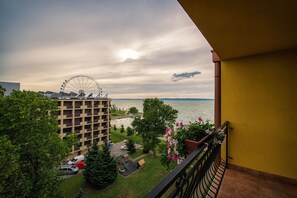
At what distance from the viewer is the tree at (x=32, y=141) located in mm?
5066

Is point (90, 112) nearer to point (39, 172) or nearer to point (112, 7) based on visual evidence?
point (39, 172)

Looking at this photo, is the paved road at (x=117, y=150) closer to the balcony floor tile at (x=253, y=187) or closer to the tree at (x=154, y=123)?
the tree at (x=154, y=123)

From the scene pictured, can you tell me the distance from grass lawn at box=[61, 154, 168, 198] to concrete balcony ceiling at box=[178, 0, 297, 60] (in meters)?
8.24

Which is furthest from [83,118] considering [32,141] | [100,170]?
[32,141]

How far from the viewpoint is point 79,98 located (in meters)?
15.8

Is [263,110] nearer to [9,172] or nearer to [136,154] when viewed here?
[9,172]

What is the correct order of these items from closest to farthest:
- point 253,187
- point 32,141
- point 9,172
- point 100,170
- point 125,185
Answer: point 253,187
point 9,172
point 32,141
point 100,170
point 125,185

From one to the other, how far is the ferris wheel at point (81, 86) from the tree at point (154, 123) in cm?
852

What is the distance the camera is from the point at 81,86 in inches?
709

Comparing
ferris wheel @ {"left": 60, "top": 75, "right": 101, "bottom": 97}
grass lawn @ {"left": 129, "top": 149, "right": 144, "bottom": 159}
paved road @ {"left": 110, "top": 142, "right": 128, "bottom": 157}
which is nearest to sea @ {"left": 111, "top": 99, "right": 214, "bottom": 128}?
grass lawn @ {"left": 129, "top": 149, "right": 144, "bottom": 159}

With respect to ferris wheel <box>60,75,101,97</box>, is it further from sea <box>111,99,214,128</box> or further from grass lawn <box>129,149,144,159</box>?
sea <box>111,99,214,128</box>

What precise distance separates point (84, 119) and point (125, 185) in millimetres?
10001

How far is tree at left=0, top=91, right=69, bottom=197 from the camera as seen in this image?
199 inches

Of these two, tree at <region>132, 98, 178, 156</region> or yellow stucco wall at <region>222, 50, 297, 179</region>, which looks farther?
tree at <region>132, 98, 178, 156</region>
